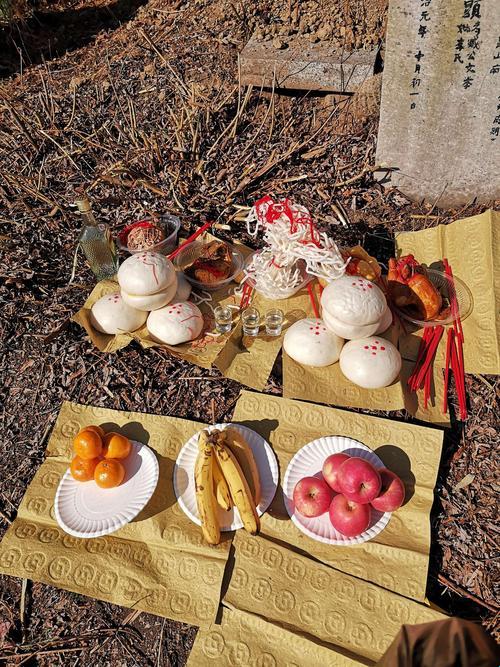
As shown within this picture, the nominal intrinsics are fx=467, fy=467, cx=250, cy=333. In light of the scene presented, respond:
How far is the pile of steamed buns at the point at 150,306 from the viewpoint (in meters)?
3.36

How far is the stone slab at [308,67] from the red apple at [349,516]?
4264 millimetres

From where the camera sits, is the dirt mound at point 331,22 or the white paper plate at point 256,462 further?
the dirt mound at point 331,22

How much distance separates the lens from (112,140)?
202 inches

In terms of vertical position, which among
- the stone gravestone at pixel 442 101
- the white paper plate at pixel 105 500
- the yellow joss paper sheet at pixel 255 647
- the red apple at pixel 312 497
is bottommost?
the yellow joss paper sheet at pixel 255 647

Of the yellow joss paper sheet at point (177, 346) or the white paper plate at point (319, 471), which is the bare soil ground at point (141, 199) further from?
the white paper plate at point (319, 471)

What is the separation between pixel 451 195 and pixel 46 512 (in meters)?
4.48

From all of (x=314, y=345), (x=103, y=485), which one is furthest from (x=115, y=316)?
(x=314, y=345)

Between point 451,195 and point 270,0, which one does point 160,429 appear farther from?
point 270,0

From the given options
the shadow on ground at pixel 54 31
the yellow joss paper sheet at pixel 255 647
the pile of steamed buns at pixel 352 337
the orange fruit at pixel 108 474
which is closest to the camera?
the yellow joss paper sheet at pixel 255 647

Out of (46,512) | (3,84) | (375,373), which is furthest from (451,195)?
(3,84)

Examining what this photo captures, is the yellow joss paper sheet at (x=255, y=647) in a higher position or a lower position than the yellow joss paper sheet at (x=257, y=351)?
lower

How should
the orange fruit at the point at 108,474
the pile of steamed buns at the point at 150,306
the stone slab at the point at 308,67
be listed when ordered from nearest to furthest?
the orange fruit at the point at 108,474 < the pile of steamed buns at the point at 150,306 < the stone slab at the point at 308,67

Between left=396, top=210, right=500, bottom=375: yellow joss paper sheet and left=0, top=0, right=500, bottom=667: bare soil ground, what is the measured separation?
22 centimetres

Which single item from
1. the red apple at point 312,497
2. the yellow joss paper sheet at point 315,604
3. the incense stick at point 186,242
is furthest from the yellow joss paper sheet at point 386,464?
the incense stick at point 186,242
